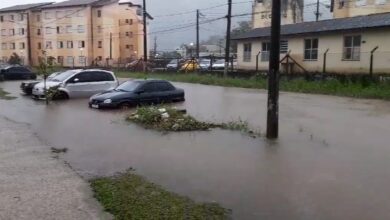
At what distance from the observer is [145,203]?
6742 mm

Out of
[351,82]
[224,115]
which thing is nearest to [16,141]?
[224,115]

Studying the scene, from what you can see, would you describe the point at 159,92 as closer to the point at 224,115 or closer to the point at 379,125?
the point at 224,115

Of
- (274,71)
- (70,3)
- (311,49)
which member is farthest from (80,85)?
(70,3)

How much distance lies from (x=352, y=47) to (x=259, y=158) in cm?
2406

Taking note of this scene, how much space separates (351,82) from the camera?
27.6 metres

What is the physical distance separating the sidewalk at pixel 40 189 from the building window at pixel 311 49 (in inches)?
1060

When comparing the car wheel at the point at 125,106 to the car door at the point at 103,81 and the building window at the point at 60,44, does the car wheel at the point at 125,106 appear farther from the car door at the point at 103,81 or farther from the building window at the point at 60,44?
Answer: the building window at the point at 60,44

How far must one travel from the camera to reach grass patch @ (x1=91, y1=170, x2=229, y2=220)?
6.29 m

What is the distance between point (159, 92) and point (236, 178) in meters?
13.4

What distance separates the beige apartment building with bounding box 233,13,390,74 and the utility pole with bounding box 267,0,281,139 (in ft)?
61.5

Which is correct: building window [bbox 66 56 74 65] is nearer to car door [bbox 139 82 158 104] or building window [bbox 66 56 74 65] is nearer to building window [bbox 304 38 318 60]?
building window [bbox 304 38 318 60]

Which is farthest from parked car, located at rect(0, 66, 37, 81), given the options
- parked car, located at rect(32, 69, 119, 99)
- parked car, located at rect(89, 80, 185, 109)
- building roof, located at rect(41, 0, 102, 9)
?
building roof, located at rect(41, 0, 102, 9)

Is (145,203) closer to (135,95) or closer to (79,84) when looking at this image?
(135,95)

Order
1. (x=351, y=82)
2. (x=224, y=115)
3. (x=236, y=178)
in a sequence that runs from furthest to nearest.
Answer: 1. (x=351, y=82)
2. (x=224, y=115)
3. (x=236, y=178)
